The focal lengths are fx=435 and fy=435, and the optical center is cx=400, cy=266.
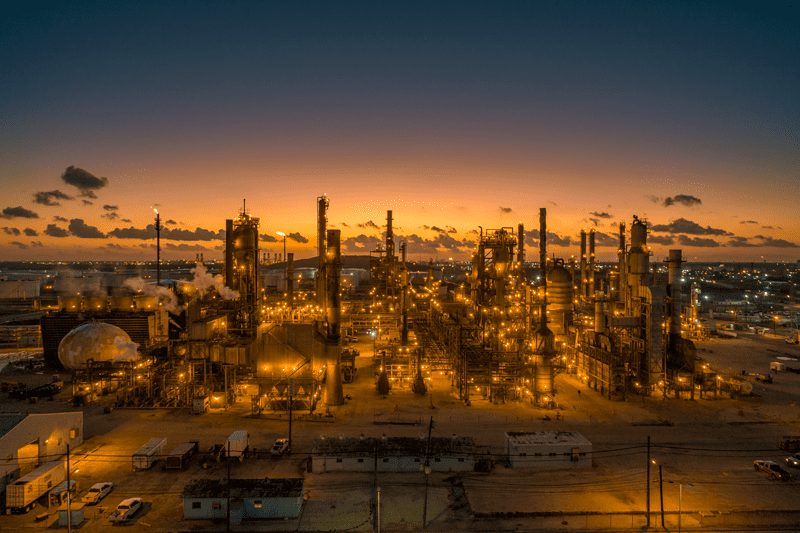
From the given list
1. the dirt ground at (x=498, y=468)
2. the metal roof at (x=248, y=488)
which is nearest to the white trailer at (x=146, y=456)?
the dirt ground at (x=498, y=468)

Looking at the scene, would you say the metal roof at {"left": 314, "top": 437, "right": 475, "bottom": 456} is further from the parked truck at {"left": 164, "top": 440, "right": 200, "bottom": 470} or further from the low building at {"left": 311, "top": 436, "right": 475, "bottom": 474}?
the parked truck at {"left": 164, "top": 440, "right": 200, "bottom": 470}

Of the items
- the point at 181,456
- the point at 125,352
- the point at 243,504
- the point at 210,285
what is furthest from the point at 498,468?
the point at 210,285

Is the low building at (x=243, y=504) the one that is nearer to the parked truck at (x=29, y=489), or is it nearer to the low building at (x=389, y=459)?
the low building at (x=389, y=459)

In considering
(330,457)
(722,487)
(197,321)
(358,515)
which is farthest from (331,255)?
(722,487)

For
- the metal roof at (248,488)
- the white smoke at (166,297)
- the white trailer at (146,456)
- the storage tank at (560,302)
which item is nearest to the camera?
the metal roof at (248,488)

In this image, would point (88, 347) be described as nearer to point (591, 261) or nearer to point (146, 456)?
point (146, 456)

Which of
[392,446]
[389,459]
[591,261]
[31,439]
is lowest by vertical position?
[389,459]

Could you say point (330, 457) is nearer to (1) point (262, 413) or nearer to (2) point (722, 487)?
(1) point (262, 413)
